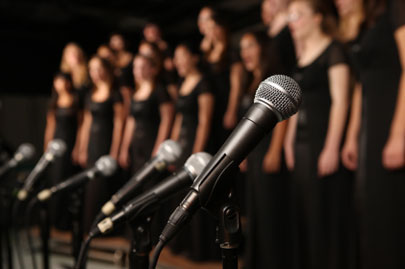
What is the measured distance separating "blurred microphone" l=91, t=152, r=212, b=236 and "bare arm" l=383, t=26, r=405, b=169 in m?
1.02

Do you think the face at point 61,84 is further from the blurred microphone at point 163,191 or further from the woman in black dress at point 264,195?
the blurred microphone at point 163,191

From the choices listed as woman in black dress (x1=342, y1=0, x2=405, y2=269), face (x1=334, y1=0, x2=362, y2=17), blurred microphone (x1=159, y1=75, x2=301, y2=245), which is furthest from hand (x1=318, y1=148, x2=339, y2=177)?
blurred microphone (x1=159, y1=75, x2=301, y2=245)

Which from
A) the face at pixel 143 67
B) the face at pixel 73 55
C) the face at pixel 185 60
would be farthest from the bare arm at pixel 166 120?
the face at pixel 73 55

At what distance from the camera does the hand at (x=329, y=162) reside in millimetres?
2127

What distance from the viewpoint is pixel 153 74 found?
360 cm

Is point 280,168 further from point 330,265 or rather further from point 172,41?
point 172,41

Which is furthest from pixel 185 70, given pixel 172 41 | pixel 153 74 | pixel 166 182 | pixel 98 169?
pixel 172 41

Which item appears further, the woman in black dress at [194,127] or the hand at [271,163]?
the woman in black dress at [194,127]

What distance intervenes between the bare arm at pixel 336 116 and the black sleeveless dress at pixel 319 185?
0.12ft

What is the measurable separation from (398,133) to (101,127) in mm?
2801

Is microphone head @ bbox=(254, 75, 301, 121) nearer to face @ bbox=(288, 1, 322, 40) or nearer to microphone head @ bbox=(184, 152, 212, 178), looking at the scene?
microphone head @ bbox=(184, 152, 212, 178)

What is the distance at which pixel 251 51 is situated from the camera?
2521 millimetres

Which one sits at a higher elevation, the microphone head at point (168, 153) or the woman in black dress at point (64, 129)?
the woman in black dress at point (64, 129)

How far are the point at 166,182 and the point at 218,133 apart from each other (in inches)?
84.9
